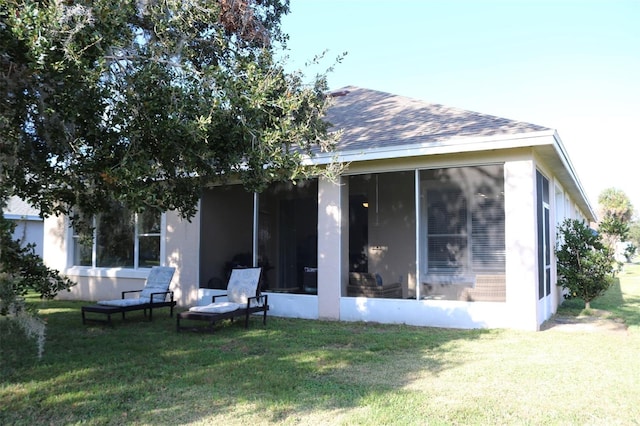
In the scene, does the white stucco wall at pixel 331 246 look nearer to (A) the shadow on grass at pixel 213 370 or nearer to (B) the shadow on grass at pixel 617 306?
(A) the shadow on grass at pixel 213 370

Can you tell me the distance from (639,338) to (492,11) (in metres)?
7.82

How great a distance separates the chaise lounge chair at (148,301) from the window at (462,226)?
16.9ft

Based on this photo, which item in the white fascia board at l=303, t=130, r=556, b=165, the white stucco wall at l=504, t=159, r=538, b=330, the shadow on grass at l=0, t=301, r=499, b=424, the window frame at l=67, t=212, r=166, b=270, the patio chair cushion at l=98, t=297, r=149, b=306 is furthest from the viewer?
the window frame at l=67, t=212, r=166, b=270

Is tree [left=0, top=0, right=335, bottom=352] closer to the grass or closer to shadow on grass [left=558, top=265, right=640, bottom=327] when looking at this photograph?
the grass

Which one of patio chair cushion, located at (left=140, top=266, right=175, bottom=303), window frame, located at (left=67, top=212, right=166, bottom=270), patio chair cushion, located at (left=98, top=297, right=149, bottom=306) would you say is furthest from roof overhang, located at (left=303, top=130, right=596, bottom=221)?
window frame, located at (left=67, top=212, right=166, bottom=270)

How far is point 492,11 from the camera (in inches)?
459

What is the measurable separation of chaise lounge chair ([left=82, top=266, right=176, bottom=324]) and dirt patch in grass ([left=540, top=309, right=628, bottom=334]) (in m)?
7.11

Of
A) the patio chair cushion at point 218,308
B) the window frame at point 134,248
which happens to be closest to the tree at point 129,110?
the patio chair cushion at point 218,308

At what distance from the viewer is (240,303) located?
9.27 meters

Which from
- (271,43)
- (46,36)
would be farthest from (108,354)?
(271,43)

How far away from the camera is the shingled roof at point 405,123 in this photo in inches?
343

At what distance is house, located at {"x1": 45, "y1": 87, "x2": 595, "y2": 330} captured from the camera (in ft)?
27.7

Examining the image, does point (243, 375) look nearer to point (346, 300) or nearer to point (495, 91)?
point (346, 300)

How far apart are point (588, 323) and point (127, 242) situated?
10.7 metres
